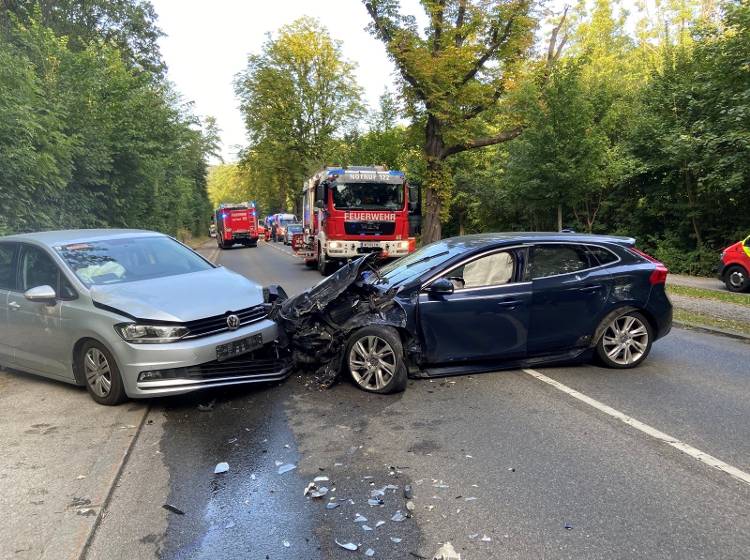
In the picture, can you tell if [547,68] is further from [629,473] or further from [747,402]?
[629,473]

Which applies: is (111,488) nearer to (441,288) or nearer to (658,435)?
(441,288)

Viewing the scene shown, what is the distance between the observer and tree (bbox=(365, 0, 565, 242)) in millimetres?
18844

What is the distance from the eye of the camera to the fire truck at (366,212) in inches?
625

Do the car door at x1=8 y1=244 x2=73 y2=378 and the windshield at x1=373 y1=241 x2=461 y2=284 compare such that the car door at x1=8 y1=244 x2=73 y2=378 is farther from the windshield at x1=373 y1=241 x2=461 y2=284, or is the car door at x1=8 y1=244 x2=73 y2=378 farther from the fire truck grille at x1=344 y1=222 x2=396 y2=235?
the fire truck grille at x1=344 y1=222 x2=396 y2=235

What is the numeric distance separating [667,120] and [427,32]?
29.2 ft

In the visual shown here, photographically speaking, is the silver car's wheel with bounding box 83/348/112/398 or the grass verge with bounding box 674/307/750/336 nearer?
the silver car's wheel with bounding box 83/348/112/398

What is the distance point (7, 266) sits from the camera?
5.88m

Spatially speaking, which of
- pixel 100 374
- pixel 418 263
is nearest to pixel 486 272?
pixel 418 263

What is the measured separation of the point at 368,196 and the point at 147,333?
1173 centimetres

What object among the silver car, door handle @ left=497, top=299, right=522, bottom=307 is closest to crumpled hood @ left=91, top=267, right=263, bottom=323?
the silver car

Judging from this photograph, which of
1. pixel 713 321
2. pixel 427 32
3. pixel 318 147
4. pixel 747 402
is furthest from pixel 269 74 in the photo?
pixel 747 402

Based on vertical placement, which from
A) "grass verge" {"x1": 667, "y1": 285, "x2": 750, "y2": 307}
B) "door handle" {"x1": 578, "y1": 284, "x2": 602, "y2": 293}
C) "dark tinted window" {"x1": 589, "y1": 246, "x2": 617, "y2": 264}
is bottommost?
"grass verge" {"x1": 667, "y1": 285, "x2": 750, "y2": 307}

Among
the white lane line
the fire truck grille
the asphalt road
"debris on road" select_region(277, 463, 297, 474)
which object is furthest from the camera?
the fire truck grille

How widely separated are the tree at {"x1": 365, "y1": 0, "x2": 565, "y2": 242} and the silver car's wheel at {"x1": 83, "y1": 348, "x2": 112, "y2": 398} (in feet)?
52.6
